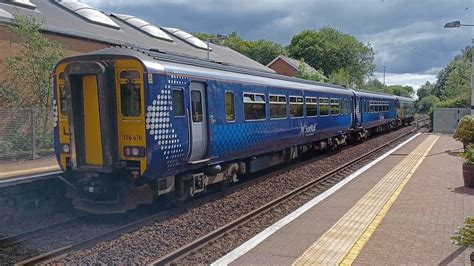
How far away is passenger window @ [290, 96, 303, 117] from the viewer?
1451cm

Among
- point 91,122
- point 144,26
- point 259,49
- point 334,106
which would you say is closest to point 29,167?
point 91,122

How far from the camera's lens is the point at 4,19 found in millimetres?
18781

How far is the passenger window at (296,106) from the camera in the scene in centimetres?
1451

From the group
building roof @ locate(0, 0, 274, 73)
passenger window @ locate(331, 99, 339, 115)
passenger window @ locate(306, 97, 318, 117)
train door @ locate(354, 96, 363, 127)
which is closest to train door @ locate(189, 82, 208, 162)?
passenger window @ locate(306, 97, 318, 117)

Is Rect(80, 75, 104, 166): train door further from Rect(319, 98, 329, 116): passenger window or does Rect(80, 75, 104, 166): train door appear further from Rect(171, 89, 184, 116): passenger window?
Rect(319, 98, 329, 116): passenger window

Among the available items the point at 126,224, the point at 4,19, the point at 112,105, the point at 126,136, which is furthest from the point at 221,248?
the point at 4,19

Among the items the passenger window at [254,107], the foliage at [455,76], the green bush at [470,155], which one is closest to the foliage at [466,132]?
the green bush at [470,155]

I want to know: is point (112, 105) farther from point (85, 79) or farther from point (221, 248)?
point (221, 248)

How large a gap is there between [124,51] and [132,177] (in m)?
2.31

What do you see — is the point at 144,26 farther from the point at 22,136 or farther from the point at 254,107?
the point at 254,107

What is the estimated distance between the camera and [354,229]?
292 inches

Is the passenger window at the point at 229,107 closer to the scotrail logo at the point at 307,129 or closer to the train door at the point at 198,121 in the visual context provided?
the train door at the point at 198,121

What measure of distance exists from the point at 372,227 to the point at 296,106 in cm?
790

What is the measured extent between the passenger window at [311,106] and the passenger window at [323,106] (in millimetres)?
575
